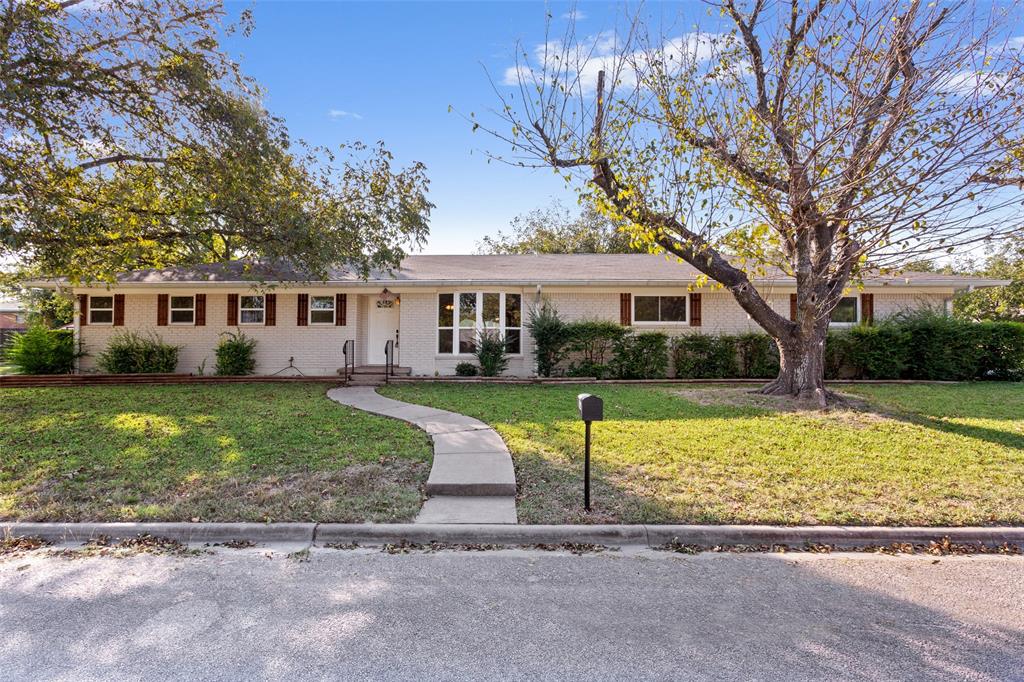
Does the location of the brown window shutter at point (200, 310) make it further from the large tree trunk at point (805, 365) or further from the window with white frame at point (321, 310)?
the large tree trunk at point (805, 365)

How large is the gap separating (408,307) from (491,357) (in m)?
2.87

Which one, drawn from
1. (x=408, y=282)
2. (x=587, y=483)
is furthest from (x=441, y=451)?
(x=408, y=282)

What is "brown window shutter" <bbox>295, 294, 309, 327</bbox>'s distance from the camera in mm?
14484

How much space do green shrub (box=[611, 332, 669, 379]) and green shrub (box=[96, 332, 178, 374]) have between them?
40.7 feet

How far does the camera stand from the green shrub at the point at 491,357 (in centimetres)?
1338

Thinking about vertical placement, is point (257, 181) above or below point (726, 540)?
above

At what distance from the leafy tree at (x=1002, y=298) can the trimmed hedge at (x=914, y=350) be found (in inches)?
457

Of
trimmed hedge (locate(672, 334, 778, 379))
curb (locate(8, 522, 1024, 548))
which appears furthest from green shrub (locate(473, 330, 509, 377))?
curb (locate(8, 522, 1024, 548))

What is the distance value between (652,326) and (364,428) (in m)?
8.98

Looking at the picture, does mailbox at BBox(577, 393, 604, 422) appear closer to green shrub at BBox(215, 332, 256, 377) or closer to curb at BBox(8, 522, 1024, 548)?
curb at BBox(8, 522, 1024, 548)

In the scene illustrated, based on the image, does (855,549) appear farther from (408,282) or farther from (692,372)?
(408,282)

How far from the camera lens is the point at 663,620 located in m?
3.05

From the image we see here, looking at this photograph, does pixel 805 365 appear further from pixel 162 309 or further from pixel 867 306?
pixel 162 309

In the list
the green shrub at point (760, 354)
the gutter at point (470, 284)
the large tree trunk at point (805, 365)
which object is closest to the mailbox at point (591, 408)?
the large tree trunk at point (805, 365)
